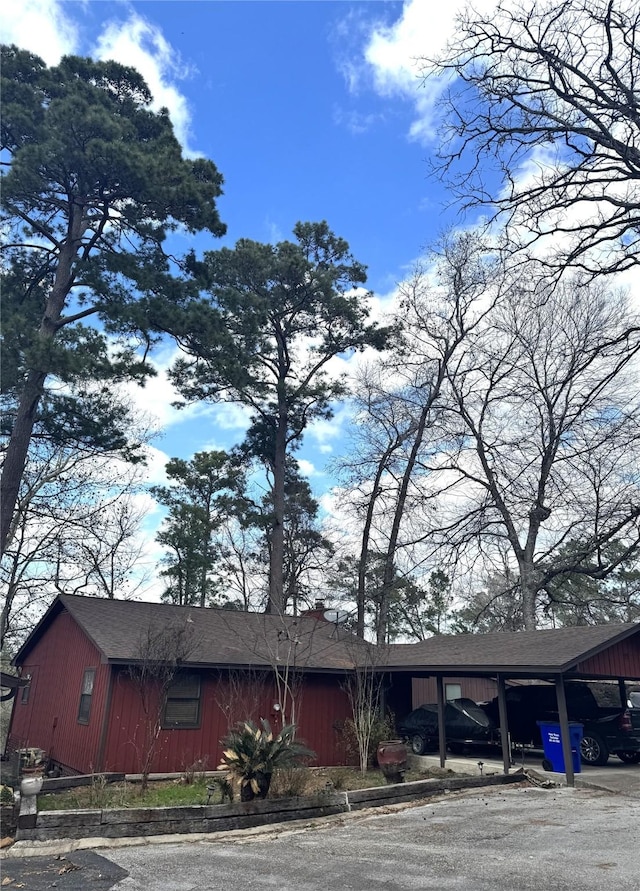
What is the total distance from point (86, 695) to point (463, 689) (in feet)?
45.1

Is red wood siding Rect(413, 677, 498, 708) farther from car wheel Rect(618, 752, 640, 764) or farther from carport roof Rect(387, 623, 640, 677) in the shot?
car wheel Rect(618, 752, 640, 764)

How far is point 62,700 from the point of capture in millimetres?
14711

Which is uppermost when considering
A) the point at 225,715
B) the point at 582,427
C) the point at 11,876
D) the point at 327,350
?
the point at 327,350

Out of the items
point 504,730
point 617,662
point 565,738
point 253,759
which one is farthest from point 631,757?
point 253,759

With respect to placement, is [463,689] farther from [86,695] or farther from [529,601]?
[86,695]

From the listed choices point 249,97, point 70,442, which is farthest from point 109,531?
point 249,97

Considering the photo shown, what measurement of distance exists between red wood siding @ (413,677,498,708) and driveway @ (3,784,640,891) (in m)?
11.3

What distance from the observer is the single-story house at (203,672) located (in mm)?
12492

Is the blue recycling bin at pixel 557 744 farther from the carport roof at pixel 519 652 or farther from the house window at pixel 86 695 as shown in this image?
the house window at pixel 86 695

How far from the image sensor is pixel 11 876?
242 inches

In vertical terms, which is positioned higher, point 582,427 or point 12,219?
point 12,219

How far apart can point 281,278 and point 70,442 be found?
11607 millimetres

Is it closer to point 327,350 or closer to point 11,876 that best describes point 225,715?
point 11,876

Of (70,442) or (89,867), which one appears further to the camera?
(70,442)
